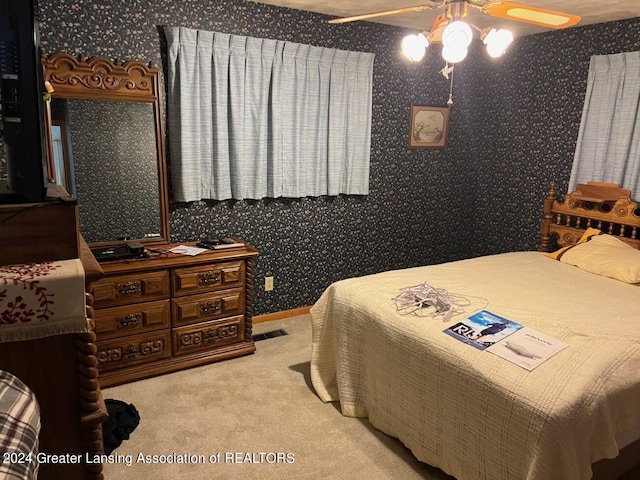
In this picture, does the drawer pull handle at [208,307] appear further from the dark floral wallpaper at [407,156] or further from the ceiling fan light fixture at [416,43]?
the ceiling fan light fixture at [416,43]

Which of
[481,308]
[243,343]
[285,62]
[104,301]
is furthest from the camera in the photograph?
[285,62]

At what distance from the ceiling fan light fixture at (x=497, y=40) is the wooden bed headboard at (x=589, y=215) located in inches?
80.9

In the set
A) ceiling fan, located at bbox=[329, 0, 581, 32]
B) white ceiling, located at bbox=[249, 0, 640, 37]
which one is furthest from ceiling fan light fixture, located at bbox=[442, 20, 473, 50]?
white ceiling, located at bbox=[249, 0, 640, 37]

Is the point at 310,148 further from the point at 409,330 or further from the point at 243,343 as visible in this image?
the point at 409,330

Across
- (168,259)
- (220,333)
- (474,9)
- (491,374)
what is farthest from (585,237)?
(168,259)

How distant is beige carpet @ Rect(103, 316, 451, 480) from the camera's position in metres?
2.19

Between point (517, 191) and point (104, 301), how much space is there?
371 cm

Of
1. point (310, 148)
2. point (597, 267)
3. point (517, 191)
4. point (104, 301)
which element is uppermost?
point (310, 148)

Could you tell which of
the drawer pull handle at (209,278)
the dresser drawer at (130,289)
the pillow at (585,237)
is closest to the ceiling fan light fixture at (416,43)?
the drawer pull handle at (209,278)

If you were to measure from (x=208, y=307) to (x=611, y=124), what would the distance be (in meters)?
3.37

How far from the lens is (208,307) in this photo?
124 inches

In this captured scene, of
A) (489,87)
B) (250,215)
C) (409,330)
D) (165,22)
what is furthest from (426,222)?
(165,22)

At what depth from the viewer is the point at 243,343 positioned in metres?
3.33

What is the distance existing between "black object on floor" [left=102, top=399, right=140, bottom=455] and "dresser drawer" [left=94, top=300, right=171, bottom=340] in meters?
0.46
